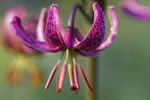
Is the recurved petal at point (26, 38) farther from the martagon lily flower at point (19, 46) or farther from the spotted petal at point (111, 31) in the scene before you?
the martagon lily flower at point (19, 46)

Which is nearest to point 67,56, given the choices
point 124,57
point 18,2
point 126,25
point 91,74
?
point 91,74

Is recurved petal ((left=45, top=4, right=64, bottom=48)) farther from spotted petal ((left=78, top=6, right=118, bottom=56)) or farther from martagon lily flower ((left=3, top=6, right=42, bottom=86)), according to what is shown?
martagon lily flower ((left=3, top=6, right=42, bottom=86))

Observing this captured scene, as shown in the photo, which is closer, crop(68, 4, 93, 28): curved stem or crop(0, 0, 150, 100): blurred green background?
crop(68, 4, 93, 28): curved stem

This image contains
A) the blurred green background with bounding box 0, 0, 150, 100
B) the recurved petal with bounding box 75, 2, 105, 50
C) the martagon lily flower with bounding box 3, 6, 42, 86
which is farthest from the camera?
the blurred green background with bounding box 0, 0, 150, 100

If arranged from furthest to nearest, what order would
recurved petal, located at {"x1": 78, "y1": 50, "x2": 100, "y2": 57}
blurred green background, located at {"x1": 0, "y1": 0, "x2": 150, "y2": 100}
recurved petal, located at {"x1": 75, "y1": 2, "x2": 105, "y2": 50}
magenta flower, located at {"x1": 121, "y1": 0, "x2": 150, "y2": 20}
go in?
1. blurred green background, located at {"x1": 0, "y1": 0, "x2": 150, "y2": 100}
2. magenta flower, located at {"x1": 121, "y1": 0, "x2": 150, "y2": 20}
3. recurved petal, located at {"x1": 78, "y1": 50, "x2": 100, "y2": 57}
4. recurved petal, located at {"x1": 75, "y1": 2, "x2": 105, "y2": 50}

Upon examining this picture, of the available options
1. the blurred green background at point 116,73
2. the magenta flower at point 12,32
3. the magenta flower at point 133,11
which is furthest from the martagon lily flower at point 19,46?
the blurred green background at point 116,73

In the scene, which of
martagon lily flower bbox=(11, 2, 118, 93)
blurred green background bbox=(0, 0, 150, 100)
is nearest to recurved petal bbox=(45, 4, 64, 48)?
martagon lily flower bbox=(11, 2, 118, 93)

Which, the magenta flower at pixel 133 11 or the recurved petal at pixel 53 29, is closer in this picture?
the recurved petal at pixel 53 29

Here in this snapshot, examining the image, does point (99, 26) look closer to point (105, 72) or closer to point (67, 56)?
point (67, 56)
